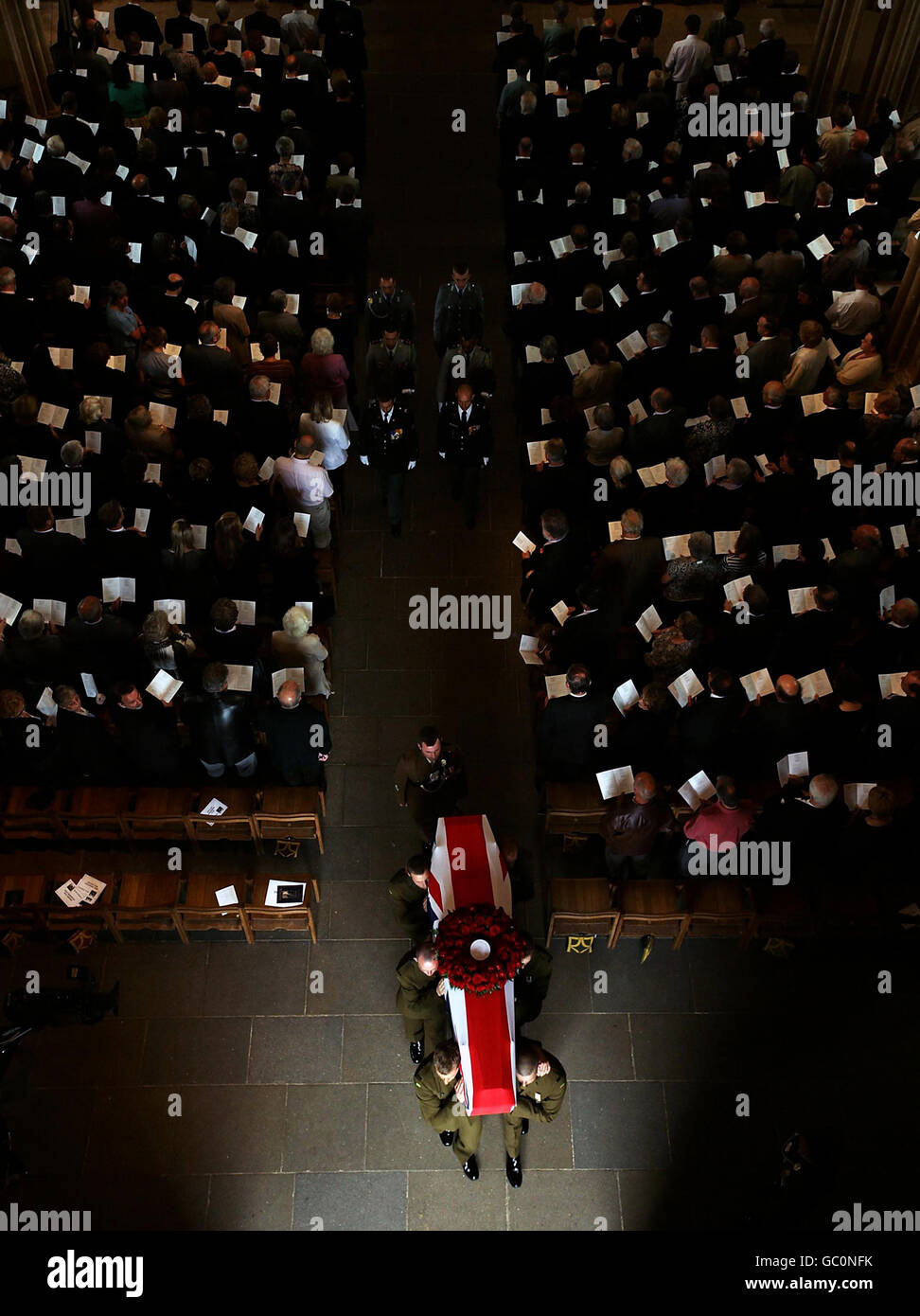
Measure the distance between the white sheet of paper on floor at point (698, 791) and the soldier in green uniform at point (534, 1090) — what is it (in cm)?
222

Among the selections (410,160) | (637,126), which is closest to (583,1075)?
(637,126)

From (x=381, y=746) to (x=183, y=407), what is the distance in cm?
378

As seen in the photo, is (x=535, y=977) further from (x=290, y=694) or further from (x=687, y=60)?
(x=687, y=60)

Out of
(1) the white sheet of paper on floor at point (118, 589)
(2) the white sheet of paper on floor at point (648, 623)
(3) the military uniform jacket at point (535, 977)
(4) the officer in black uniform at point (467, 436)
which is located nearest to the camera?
(3) the military uniform jacket at point (535, 977)

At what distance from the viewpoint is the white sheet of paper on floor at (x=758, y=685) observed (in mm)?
8141

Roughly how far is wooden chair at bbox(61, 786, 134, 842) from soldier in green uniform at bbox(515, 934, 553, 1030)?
126 inches

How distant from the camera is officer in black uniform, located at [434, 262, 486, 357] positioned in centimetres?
1048

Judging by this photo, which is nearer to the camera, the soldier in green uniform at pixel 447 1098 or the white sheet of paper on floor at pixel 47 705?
the soldier in green uniform at pixel 447 1098

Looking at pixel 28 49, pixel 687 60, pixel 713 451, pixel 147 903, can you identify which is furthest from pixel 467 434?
pixel 28 49

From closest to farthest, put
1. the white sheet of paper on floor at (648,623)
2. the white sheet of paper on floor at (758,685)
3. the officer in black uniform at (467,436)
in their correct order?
the white sheet of paper on floor at (758,685) < the white sheet of paper on floor at (648,623) < the officer in black uniform at (467,436)

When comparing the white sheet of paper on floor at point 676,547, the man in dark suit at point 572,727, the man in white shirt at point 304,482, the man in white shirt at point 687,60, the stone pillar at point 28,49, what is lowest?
the man in dark suit at point 572,727

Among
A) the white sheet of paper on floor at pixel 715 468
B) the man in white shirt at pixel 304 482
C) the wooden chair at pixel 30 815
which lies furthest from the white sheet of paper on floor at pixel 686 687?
the wooden chair at pixel 30 815

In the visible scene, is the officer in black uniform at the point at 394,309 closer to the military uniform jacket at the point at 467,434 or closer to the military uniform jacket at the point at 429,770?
the military uniform jacket at the point at 467,434
